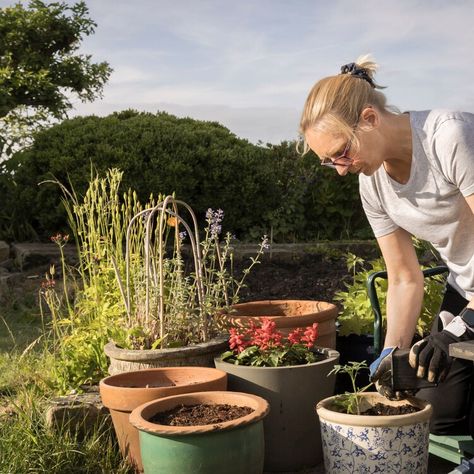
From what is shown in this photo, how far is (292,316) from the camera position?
3.54 metres

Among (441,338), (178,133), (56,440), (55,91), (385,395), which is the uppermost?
(55,91)

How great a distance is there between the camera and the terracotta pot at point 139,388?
3008mm

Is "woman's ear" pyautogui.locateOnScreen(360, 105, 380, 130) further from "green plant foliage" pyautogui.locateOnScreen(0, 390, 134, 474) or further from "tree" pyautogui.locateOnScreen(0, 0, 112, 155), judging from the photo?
"tree" pyautogui.locateOnScreen(0, 0, 112, 155)

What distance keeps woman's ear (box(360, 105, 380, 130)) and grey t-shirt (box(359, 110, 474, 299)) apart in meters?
0.15

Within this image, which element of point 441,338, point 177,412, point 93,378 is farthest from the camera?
point 93,378

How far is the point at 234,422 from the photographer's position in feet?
8.66

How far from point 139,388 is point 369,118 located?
133 cm

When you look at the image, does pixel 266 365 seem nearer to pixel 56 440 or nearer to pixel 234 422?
pixel 234 422

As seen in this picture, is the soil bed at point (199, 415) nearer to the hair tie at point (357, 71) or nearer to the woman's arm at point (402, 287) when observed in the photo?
the woman's arm at point (402, 287)

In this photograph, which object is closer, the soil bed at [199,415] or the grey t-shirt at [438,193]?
the grey t-shirt at [438,193]

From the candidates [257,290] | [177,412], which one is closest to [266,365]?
[177,412]

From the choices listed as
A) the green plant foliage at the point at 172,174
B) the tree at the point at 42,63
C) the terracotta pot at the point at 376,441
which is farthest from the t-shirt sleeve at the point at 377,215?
the tree at the point at 42,63

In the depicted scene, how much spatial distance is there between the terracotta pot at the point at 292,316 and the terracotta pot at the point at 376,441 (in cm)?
72

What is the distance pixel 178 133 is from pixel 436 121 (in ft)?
16.8
